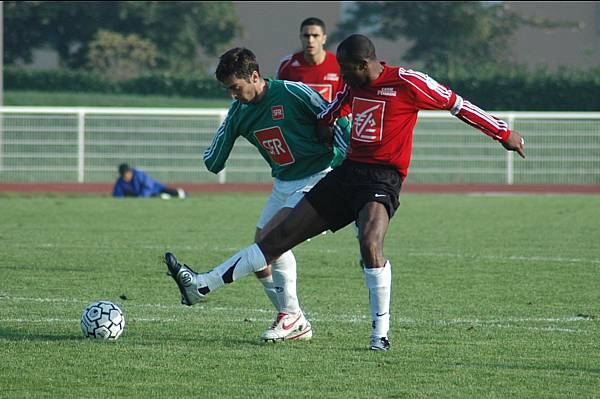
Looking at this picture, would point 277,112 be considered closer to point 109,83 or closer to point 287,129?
point 287,129

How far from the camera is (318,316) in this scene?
28.7 feet

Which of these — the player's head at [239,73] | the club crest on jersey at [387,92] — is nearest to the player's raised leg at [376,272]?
the club crest on jersey at [387,92]

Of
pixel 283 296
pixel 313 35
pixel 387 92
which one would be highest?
pixel 313 35

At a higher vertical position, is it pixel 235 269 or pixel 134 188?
pixel 235 269

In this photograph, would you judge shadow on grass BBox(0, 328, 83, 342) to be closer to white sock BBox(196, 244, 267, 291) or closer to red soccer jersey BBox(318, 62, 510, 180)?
white sock BBox(196, 244, 267, 291)

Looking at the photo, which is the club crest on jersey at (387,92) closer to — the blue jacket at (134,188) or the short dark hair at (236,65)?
the short dark hair at (236,65)

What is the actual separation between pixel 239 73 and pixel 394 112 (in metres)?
1.02

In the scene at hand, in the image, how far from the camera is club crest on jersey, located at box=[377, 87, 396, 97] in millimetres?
7266

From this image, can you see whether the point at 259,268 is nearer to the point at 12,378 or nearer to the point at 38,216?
the point at 12,378

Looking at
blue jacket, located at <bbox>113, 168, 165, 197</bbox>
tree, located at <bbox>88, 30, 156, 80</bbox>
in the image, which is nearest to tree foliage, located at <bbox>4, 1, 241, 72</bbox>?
tree, located at <bbox>88, 30, 156, 80</bbox>

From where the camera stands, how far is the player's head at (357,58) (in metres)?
7.13

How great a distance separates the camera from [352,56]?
713 cm

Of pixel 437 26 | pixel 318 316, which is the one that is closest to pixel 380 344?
pixel 318 316

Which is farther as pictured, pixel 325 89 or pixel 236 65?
pixel 325 89
